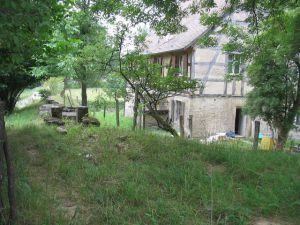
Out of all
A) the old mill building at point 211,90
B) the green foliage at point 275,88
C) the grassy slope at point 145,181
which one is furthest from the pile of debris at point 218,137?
the green foliage at point 275,88

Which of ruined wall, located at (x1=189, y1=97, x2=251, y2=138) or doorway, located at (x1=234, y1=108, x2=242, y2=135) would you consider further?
doorway, located at (x1=234, y1=108, x2=242, y2=135)

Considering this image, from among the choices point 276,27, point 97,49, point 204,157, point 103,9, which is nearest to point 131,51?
point 97,49

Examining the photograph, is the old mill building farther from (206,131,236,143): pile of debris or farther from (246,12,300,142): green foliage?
(246,12,300,142): green foliage

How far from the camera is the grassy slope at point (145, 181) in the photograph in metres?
3.78

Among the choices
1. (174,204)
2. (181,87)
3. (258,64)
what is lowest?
(174,204)

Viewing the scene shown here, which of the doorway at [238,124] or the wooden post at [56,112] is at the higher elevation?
the wooden post at [56,112]

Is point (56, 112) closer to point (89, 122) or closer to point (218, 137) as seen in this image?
point (89, 122)

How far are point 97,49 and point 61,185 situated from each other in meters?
6.62

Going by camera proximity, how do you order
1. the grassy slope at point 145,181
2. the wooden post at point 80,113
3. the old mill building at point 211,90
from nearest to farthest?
the grassy slope at point 145,181 → the wooden post at point 80,113 → the old mill building at point 211,90

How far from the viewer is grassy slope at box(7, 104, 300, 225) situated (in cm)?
378

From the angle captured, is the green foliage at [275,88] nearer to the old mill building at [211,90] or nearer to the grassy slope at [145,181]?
the old mill building at [211,90]

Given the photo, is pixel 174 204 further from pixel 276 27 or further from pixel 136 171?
pixel 276 27

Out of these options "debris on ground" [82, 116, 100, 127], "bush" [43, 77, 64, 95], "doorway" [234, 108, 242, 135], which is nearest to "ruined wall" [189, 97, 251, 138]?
"doorway" [234, 108, 242, 135]

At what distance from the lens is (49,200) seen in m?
3.92
